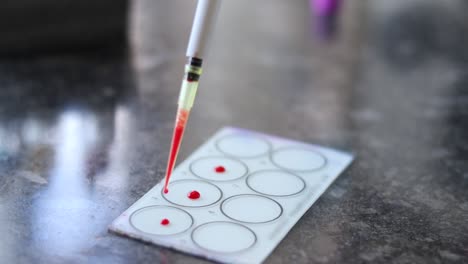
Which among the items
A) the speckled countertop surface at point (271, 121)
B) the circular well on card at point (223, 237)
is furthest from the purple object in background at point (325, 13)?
the circular well on card at point (223, 237)

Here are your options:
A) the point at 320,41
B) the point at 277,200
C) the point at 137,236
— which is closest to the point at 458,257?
the point at 277,200

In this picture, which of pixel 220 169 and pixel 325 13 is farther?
pixel 325 13

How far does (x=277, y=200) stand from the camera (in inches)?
30.7

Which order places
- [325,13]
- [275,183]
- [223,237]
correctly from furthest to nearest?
[325,13] < [275,183] < [223,237]

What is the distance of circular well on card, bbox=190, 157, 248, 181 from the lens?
0.83 meters

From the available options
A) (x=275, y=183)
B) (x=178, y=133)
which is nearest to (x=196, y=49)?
(x=178, y=133)

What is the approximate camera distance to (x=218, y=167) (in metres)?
0.85

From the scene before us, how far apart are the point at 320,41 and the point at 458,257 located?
0.74 m

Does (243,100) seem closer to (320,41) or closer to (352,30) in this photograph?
(320,41)

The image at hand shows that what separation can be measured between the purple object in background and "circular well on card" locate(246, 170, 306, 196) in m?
0.65

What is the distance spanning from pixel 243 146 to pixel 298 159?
0.08 metres

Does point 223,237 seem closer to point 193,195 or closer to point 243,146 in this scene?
point 193,195

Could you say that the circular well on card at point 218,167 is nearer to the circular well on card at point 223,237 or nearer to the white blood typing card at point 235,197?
the white blood typing card at point 235,197

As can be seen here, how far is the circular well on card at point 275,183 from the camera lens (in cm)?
80
